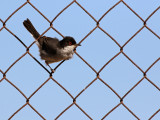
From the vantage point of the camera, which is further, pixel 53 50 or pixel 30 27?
pixel 53 50

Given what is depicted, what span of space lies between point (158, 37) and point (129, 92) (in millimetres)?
440

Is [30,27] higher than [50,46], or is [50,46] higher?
[30,27]

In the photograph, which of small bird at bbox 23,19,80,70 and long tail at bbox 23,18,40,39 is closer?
long tail at bbox 23,18,40,39

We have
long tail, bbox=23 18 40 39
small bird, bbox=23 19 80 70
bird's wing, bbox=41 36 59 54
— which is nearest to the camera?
long tail, bbox=23 18 40 39

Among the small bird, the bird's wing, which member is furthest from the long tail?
the bird's wing

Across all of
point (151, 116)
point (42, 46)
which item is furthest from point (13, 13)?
point (42, 46)

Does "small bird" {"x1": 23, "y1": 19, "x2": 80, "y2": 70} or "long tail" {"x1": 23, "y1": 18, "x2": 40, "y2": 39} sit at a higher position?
"long tail" {"x1": 23, "y1": 18, "x2": 40, "y2": 39}

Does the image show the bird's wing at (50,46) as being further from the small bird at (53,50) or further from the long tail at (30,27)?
the long tail at (30,27)

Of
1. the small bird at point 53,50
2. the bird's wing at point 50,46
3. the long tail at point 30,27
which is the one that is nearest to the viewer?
the long tail at point 30,27

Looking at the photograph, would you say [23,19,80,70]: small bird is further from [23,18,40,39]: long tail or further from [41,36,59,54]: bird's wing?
[23,18,40,39]: long tail

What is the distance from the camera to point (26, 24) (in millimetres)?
2887

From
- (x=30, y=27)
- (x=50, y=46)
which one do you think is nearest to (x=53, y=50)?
(x=50, y=46)

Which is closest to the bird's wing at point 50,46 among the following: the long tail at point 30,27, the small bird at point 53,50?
the small bird at point 53,50

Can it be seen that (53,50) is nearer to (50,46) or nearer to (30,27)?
(50,46)
